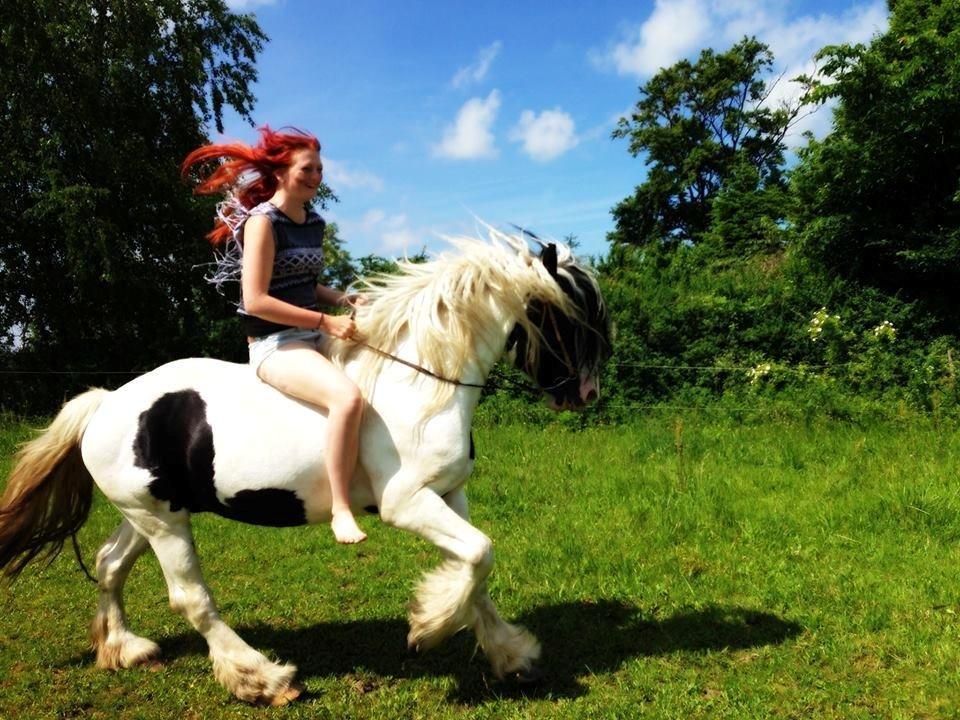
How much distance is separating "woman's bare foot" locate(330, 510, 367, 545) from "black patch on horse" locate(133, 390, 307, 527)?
1.07ft

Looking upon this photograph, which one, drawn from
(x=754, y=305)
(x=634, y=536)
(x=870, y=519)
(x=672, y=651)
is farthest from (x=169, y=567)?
(x=754, y=305)

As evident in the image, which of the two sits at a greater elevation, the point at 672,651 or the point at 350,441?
the point at 350,441

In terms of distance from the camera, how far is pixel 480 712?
3215 mm

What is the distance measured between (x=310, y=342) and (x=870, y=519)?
4.43m

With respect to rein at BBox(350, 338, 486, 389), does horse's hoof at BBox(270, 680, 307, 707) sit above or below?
below

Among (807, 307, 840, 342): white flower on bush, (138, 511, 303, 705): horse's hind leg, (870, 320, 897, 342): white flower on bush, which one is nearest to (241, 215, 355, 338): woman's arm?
(138, 511, 303, 705): horse's hind leg

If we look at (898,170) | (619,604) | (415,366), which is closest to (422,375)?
(415,366)

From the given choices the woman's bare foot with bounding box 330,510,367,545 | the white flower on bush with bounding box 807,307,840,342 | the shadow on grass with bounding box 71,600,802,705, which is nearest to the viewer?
the woman's bare foot with bounding box 330,510,367,545

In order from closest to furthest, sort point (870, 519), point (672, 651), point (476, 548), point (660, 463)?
point (476, 548)
point (672, 651)
point (870, 519)
point (660, 463)

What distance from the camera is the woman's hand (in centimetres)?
320

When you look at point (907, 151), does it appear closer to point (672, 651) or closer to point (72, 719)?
point (672, 651)

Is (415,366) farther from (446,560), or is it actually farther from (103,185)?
(103,185)

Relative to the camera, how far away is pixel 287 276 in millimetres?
3314

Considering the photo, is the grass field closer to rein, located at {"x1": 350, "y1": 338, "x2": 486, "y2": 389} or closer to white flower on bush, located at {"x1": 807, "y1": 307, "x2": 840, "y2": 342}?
rein, located at {"x1": 350, "y1": 338, "x2": 486, "y2": 389}
